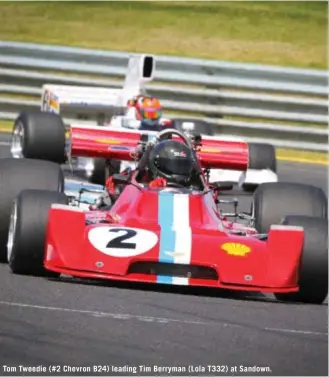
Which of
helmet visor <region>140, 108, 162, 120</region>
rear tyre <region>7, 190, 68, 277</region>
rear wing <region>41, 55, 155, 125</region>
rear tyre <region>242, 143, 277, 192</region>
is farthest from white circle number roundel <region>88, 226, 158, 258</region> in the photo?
rear wing <region>41, 55, 155, 125</region>

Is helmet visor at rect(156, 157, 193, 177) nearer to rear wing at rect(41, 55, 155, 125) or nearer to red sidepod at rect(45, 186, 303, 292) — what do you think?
red sidepod at rect(45, 186, 303, 292)

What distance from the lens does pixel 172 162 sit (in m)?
10.6

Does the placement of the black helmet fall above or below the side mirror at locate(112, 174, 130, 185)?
above

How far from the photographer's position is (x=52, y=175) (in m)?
10.9

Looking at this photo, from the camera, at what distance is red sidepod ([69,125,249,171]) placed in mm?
11781

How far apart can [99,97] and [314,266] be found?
784 cm

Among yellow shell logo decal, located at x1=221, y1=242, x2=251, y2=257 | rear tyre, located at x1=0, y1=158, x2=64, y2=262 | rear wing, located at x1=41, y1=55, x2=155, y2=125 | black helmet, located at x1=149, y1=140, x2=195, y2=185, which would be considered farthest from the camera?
rear wing, located at x1=41, y1=55, x2=155, y2=125

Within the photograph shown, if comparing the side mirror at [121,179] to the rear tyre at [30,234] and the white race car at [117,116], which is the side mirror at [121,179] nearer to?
the rear tyre at [30,234]

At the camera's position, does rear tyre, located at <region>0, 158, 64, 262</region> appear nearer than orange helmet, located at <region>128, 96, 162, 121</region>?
Yes

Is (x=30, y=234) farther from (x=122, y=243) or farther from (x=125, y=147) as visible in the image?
(x=125, y=147)

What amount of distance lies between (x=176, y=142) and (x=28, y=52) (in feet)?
29.7

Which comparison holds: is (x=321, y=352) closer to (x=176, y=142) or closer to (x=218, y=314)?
(x=218, y=314)

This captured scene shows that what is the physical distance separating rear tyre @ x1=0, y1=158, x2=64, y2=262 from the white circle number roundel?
1.21 m

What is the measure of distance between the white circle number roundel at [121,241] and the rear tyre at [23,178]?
1210mm
